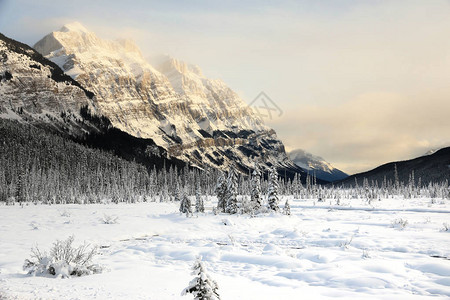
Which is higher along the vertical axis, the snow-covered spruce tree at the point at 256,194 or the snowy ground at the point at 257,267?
the snow-covered spruce tree at the point at 256,194

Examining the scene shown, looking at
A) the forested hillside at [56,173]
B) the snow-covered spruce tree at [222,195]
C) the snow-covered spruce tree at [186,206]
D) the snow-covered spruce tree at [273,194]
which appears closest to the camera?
the snow-covered spruce tree at [186,206]

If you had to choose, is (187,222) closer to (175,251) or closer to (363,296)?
(175,251)

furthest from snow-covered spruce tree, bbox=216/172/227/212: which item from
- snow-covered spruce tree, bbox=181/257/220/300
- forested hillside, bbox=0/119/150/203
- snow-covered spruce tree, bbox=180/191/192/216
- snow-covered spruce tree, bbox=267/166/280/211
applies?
snow-covered spruce tree, bbox=181/257/220/300

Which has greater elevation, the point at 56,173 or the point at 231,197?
the point at 56,173

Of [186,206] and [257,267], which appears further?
[186,206]

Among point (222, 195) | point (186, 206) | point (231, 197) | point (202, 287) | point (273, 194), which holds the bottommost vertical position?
point (186, 206)

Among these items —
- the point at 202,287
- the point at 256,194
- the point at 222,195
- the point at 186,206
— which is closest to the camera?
the point at 202,287

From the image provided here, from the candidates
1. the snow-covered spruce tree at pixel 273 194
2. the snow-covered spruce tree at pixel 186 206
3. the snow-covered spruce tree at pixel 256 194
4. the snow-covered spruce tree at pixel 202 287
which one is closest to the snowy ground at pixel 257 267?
the snow-covered spruce tree at pixel 202 287

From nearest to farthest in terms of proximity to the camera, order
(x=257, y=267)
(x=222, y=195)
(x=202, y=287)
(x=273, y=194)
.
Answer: (x=202, y=287) < (x=257, y=267) < (x=273, y=194) < (x=222, y=195)

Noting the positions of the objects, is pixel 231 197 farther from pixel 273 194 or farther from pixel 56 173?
pixel 56 173

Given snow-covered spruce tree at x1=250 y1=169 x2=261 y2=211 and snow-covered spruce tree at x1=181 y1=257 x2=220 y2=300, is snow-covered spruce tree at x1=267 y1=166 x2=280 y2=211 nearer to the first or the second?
snow-covered spruce tree at x1=250 y1=169 x2=261 y2=211

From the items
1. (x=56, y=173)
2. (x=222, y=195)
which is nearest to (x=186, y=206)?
(x=222, y=195)

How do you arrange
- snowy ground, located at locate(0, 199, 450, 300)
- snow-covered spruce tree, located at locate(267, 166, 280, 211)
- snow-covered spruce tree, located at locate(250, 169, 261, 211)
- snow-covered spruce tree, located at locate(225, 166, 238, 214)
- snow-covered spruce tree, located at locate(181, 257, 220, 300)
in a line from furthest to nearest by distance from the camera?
snow-covered spruce tree, located at locate(250, 169, 261, 211), snow-covered spruce tree, located at locate(225, 166, 238, 214), snow-covered spruce tree, located at locate(267, 166, 280, 211), snowy ground, located at locate(0, 199, 450, 300), snow-covered spruce tree, located at locate(181, 257, 220, 300)

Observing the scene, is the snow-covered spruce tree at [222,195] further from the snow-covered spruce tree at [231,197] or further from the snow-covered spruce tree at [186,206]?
the snow-covered spruce tree at [186,206]
